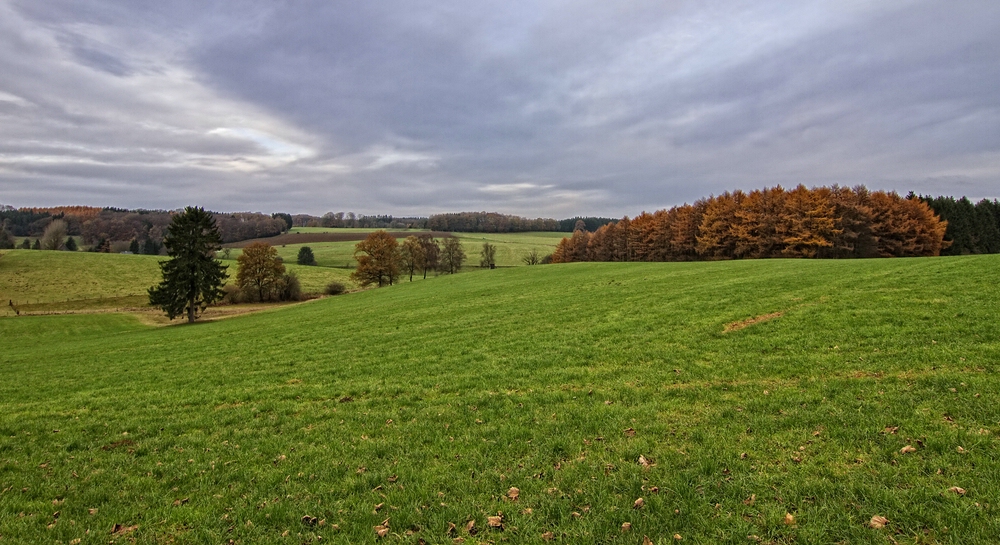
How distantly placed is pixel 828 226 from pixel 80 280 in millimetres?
106824

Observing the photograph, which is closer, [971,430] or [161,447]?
[971,430]

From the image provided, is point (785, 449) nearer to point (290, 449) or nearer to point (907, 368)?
point (907, 368)

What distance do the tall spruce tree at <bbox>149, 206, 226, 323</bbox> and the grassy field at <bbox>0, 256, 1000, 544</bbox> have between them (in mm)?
30883

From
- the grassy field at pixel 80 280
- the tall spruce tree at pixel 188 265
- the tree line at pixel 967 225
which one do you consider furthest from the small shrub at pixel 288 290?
the tree line at pixel 967 225

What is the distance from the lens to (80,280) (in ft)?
222

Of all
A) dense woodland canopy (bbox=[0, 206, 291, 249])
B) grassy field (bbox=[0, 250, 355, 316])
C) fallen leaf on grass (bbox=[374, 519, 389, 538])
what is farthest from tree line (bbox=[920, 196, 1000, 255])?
dense woodland canopy (bbox=[0, 206, 291, 249])

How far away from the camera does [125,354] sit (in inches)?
891

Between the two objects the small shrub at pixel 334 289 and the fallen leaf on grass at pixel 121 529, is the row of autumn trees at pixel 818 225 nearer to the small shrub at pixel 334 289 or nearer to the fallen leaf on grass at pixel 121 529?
the small shrub at pixel 334 289

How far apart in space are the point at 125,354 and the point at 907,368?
31.0 meters

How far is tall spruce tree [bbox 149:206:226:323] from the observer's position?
4206 centimetres

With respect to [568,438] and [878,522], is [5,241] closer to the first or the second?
[568,438]

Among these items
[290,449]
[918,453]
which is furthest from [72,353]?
[918,453]

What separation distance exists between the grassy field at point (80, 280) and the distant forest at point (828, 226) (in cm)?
5884

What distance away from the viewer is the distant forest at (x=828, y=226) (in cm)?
5612
